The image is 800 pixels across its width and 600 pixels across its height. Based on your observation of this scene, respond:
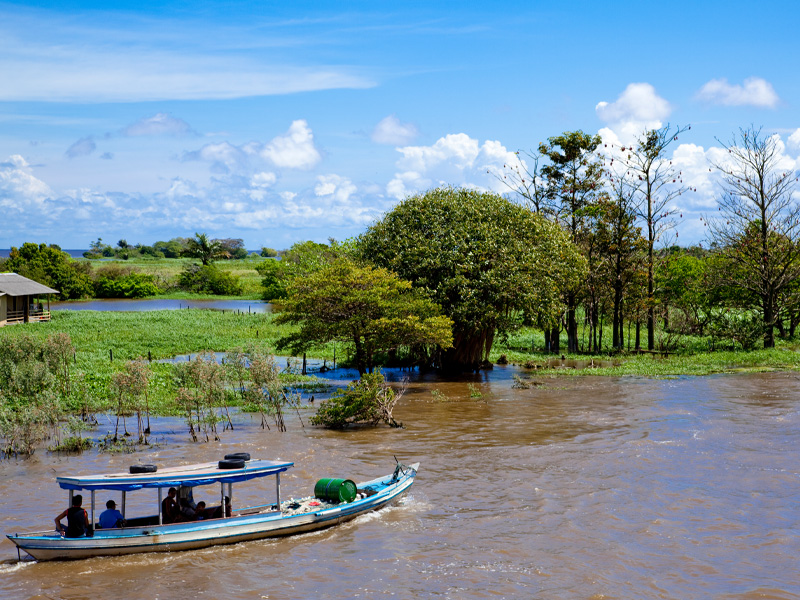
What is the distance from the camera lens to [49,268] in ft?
283

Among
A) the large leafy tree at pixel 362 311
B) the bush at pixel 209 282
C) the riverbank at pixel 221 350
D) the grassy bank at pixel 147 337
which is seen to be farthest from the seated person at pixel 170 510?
the bush at pixel 209 282

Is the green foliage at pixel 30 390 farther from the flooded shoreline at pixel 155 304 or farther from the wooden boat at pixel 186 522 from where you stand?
the flooded shoreline at pixel 155 304

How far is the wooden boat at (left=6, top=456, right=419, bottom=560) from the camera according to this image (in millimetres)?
13922

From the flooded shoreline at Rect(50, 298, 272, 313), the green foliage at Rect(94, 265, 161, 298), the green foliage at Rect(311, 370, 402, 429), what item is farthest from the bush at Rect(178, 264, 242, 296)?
the green foliage at Rect(311, 370, 402, 429)

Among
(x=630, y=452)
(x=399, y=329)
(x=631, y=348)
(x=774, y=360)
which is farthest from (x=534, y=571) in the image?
(x=631, y=348)

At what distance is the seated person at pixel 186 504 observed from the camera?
1500 centimetres

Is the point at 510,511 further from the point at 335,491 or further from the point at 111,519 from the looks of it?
the point at 111,519

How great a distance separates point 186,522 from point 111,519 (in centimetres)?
139

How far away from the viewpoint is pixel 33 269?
80938 millimetres

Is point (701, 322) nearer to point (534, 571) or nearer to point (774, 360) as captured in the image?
point (774, 360)

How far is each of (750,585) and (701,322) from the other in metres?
40.5

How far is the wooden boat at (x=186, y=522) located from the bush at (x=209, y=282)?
284ft

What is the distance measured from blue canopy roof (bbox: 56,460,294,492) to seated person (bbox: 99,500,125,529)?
422mm

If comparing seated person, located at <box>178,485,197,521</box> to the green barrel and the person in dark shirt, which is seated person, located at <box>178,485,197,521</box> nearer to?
the person in dark shirt
